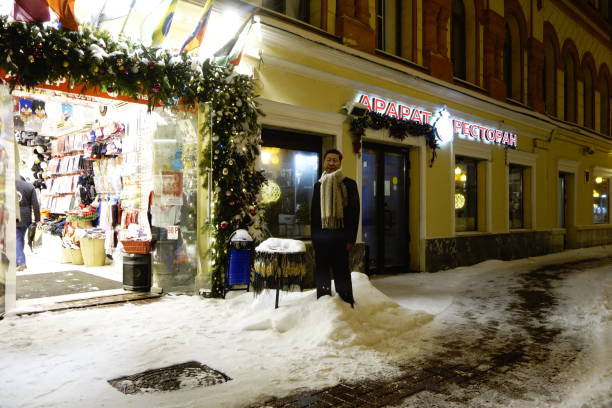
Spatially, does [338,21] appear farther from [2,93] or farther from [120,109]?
[2,93]

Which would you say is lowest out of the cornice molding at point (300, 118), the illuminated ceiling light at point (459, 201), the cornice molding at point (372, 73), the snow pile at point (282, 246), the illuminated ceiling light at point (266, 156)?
the snow pile at point (282, 246)

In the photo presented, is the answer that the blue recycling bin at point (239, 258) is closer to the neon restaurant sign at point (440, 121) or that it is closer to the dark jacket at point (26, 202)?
the neon restaurant sign at point (440, 121)

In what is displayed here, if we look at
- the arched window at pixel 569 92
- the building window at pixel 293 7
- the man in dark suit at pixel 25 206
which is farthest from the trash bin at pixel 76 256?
the arched window at pixel 569 92

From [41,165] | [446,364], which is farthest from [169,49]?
[41,165]

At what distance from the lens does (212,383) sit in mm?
4047

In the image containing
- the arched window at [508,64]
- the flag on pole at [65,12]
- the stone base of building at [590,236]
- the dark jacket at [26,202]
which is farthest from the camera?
the stone base of building at [590,236]

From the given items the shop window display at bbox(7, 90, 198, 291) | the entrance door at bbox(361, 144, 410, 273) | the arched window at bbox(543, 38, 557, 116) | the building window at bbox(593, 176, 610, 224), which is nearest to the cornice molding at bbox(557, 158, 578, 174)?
the arched window at bbox(543, 38, 557, 116)

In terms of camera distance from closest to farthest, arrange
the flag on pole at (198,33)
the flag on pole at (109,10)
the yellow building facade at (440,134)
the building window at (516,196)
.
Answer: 1. the flag on pole at (109,10)
2. the flag on pole at (198,33)
3. the yellow building facade at (440,134)
4. the building window at (516,196)

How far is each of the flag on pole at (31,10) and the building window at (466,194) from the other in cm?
1046

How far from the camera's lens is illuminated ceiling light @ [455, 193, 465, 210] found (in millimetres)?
12922

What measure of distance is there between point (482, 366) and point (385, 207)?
657 cm

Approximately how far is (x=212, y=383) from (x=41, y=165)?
11.4 meters

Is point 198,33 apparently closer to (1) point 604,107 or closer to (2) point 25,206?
(2) point 25,206

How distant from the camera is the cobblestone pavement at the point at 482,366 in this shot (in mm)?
3793
